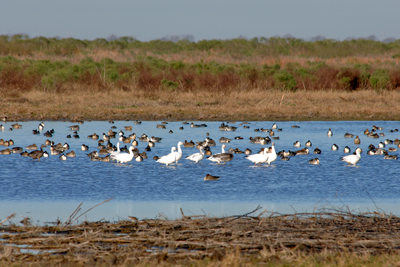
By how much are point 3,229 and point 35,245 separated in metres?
1.27

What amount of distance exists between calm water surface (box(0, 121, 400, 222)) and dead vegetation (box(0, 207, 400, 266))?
5.99 ft

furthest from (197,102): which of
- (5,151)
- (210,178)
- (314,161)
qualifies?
(210,178)

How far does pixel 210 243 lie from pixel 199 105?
23.3 metres

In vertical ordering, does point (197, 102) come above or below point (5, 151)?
above

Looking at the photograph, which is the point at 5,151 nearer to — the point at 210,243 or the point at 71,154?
the point at 71,154

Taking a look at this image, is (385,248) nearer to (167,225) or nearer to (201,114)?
(167,225)

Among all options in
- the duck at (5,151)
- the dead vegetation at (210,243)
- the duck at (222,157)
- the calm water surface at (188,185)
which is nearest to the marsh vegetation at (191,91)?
the calm water surface at (188,185)

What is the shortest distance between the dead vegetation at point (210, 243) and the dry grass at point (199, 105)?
62.3ft

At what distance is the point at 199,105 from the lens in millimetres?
29828

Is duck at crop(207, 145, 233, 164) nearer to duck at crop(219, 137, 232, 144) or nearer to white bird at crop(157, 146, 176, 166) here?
white bird at crop(157, 146, 176, 166)

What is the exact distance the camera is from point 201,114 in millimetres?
27234

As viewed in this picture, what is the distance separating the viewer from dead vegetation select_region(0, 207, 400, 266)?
625 cm

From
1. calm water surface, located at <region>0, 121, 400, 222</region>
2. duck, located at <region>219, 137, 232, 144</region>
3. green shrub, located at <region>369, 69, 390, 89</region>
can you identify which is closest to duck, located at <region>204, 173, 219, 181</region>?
calm water surface, located at <region>0, 121, 400, 222</region>

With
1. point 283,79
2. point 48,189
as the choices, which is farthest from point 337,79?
point 48,189
